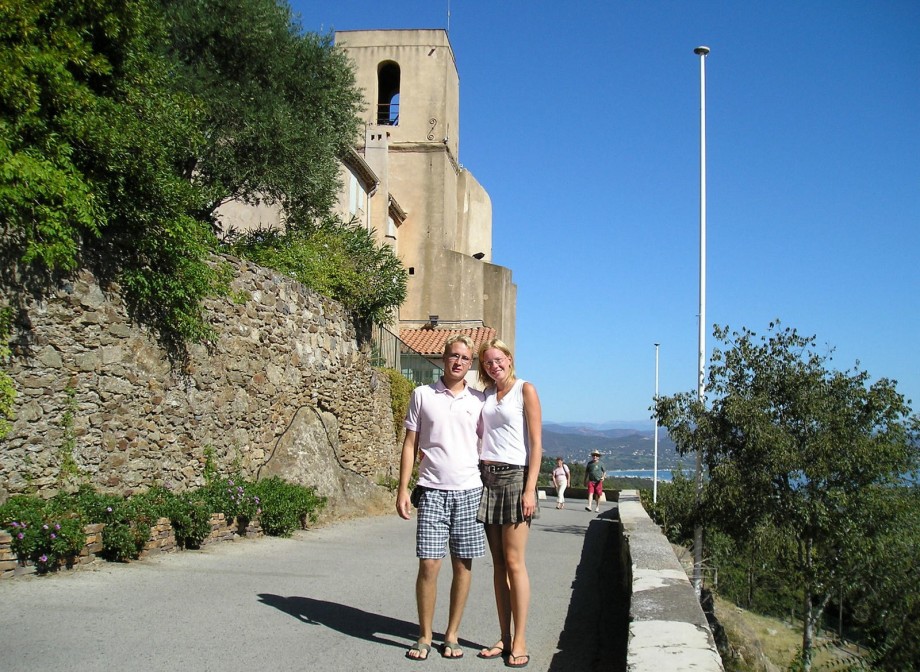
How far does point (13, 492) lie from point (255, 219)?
14470mm

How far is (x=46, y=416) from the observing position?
861cm

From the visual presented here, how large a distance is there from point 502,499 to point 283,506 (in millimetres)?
6940

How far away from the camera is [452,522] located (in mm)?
5488

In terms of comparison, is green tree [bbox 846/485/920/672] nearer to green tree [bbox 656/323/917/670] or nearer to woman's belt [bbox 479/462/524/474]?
green tree [bbox 656/323/917/670]

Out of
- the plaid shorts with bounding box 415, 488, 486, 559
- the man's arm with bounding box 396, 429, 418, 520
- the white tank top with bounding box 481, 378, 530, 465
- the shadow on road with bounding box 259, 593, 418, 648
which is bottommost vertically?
the shadow on road with bounding box 259, 593, 418, 648

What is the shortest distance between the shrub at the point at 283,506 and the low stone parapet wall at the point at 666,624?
18.6 ft

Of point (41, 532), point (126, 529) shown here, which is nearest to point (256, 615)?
point (41, 532)

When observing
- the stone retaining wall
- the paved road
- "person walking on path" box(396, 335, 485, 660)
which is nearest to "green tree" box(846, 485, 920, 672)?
the paved road

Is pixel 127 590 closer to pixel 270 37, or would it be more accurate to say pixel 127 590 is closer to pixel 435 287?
pixel 270 37

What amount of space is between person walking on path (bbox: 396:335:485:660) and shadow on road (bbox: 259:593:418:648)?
17.6 inches

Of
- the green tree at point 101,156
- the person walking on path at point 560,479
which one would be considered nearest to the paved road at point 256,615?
the green tree at point 101,156

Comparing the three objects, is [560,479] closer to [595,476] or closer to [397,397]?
[595,476]

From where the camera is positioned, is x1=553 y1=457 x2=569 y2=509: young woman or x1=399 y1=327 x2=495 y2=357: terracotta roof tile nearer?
x1=553 y1=457 x2=569 y2=509: young woman

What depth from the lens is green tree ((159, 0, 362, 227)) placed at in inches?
645
